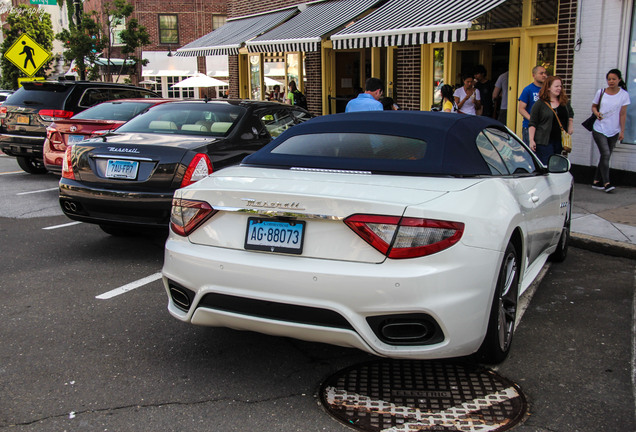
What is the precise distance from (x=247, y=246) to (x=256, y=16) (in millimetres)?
17925

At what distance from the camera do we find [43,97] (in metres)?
11.9

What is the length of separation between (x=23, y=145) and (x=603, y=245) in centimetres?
1006

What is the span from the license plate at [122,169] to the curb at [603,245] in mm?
4700

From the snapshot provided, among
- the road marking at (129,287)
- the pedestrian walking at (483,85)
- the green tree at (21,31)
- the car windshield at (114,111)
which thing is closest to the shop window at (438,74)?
the pedestrian walking at (483,85)

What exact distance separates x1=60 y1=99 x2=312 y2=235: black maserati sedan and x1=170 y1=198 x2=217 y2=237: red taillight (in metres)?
2.07

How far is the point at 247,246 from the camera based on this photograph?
347 cm

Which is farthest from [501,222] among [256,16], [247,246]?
[256,16]

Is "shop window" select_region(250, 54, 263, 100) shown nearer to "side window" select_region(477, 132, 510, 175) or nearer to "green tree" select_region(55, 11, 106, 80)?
"green tree" select_region(55, 11, 106, 80)

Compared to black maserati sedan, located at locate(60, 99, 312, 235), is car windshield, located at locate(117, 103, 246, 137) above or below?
above

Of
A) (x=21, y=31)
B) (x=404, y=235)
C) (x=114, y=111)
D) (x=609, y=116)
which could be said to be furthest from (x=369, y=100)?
(x=21, y=31)

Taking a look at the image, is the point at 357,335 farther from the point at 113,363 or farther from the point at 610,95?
the point at 610,95

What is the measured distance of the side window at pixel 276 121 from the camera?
7.51 m

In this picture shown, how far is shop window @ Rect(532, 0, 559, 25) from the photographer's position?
428 inches

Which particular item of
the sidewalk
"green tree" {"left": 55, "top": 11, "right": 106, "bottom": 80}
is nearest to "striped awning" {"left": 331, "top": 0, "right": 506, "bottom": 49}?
the sidewalk
